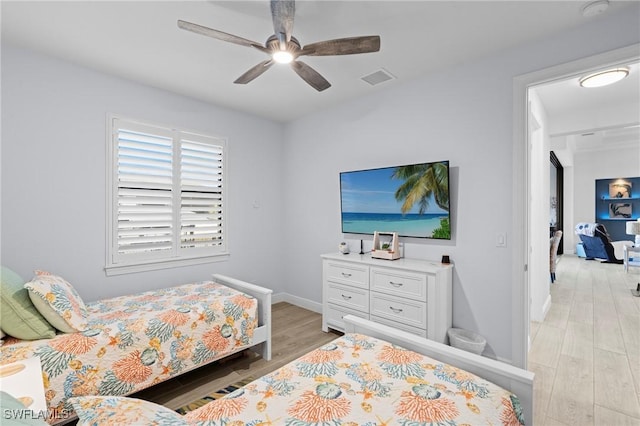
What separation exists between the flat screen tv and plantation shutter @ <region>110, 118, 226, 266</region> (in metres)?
1.67

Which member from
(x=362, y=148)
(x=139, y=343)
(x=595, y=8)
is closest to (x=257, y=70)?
(x=362, y=148)

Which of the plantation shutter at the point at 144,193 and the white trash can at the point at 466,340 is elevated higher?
the plantation shutter at the point at 144,193

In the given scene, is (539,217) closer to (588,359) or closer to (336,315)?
(588,359)

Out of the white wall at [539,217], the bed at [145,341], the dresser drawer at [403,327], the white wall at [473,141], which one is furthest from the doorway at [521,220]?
the bed at [145,341]

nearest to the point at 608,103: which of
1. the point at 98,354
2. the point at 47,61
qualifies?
the point at 98,354

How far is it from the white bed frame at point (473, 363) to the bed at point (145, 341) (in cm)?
116

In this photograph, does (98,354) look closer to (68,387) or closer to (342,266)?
(68,387)

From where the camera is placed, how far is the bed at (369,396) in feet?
3.66

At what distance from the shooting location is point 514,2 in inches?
80.1

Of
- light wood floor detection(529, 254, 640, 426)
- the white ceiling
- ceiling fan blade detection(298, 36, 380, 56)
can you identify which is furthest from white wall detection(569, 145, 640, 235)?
ceiling fan blade detection(298, 36, 380, 56)

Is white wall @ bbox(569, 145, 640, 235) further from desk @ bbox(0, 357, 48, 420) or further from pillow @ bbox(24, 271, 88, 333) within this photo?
desk @ bbox(0, 357, 48, 420)

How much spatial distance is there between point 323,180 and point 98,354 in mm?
2992

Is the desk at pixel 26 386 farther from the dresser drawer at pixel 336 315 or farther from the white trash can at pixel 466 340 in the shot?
the white trash can at pixel 466 340

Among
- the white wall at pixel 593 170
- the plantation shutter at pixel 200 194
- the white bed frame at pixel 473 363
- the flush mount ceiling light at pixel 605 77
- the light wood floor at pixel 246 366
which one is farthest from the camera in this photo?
the white wall at pixel 593 170
